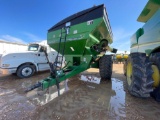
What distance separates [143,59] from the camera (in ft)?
7.92

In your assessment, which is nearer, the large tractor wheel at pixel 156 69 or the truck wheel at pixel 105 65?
the large tractor wheel at pixel 156 69

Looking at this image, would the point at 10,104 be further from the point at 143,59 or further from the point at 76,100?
the point at 143,59

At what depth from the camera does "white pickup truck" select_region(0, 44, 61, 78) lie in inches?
214

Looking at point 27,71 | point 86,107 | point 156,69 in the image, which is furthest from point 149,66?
point 27,71

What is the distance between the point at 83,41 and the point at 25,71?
3.81m

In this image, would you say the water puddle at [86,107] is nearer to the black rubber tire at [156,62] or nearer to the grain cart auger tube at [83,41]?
the grain cart auger tube at [83,41]

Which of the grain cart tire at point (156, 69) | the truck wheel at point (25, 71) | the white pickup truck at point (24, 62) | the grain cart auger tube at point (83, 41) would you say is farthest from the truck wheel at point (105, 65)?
the truck wheel at point (25, 71)

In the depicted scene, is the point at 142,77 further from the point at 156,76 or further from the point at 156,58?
the point at 156,58

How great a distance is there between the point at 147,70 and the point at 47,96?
2729 mm

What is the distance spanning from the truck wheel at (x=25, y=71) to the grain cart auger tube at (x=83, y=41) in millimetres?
2127

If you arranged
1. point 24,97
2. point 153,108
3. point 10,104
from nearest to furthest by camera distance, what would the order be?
point 153,108 → point 10,104 → point 24,97

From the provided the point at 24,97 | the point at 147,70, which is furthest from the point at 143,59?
the point at 24,97

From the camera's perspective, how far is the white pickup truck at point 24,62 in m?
5.43

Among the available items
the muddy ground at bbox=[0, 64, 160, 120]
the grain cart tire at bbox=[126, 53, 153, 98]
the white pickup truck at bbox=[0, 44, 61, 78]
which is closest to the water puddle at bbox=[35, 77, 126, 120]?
the muddy ground at bbox=[0, 64, 160, 120]
